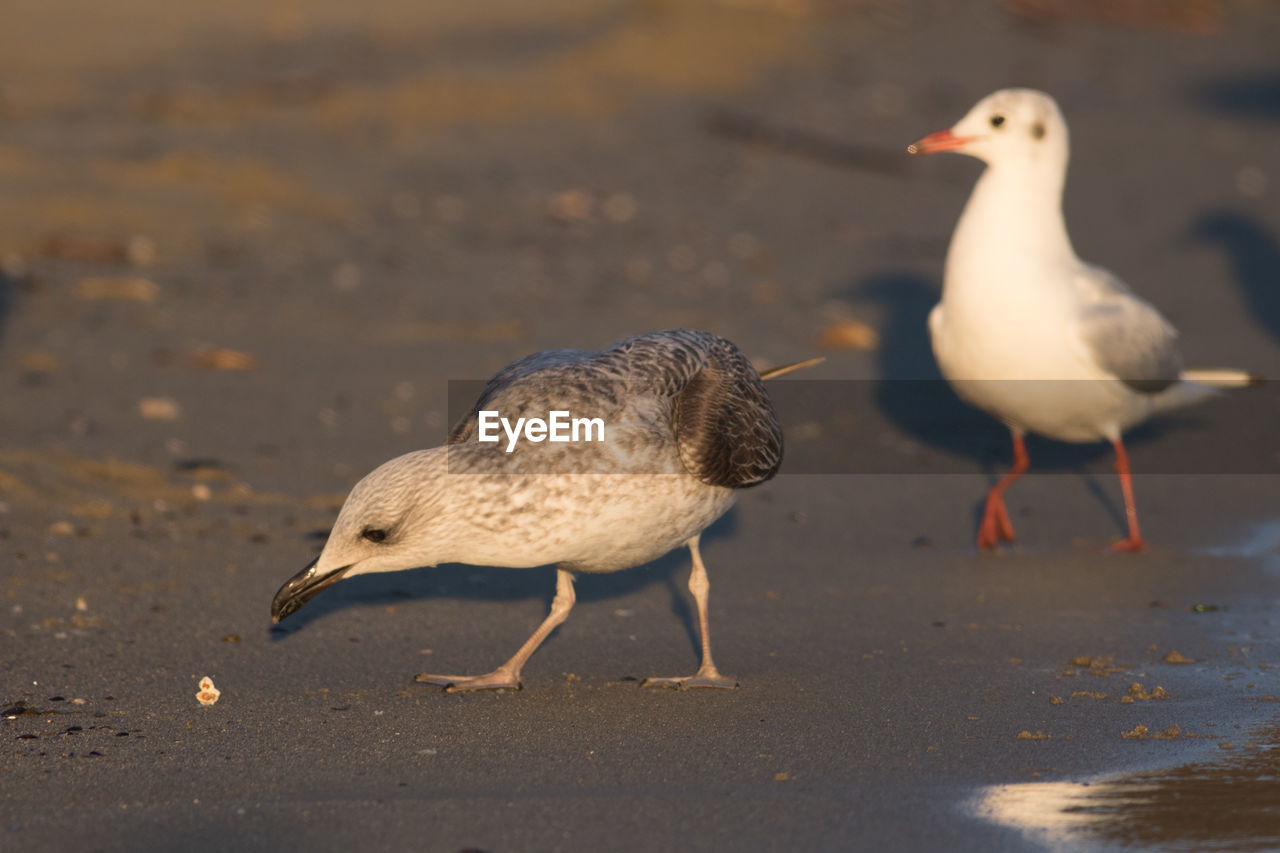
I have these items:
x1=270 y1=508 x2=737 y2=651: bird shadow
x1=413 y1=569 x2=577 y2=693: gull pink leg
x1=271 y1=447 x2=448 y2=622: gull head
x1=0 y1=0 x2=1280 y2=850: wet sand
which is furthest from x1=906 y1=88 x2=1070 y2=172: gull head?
x1=271 y1=447 x2=448 y2=622: gull head

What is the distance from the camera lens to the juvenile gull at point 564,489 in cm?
456

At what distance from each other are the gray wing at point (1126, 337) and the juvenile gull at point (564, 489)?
2436 millimetres

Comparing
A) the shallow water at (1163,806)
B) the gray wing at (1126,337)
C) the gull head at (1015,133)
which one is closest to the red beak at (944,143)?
the gull head at (1015,133)

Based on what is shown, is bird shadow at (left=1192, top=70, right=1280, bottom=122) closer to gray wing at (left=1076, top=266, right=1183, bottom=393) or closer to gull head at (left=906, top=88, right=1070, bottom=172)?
gull head at (left=906, top=88, right=1070, bottom=172)

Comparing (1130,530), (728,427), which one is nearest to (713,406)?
(728,427)

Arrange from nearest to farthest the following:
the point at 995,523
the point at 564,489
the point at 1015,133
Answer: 1. the point at 564,489
2. the point at 995,523
3. the point at 1015,133

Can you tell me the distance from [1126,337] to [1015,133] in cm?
115

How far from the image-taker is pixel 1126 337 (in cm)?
695

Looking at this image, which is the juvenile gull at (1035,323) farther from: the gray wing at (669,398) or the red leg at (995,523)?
the gray wing at (669,398)

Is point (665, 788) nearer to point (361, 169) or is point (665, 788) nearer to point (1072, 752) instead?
point (1072, 752)

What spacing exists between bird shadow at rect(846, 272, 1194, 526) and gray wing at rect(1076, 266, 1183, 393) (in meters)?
0.71

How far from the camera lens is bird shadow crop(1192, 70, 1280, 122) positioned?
16.8m

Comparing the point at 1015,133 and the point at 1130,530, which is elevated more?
the point at 1015,133

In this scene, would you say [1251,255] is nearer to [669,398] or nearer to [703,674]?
[669,398]
